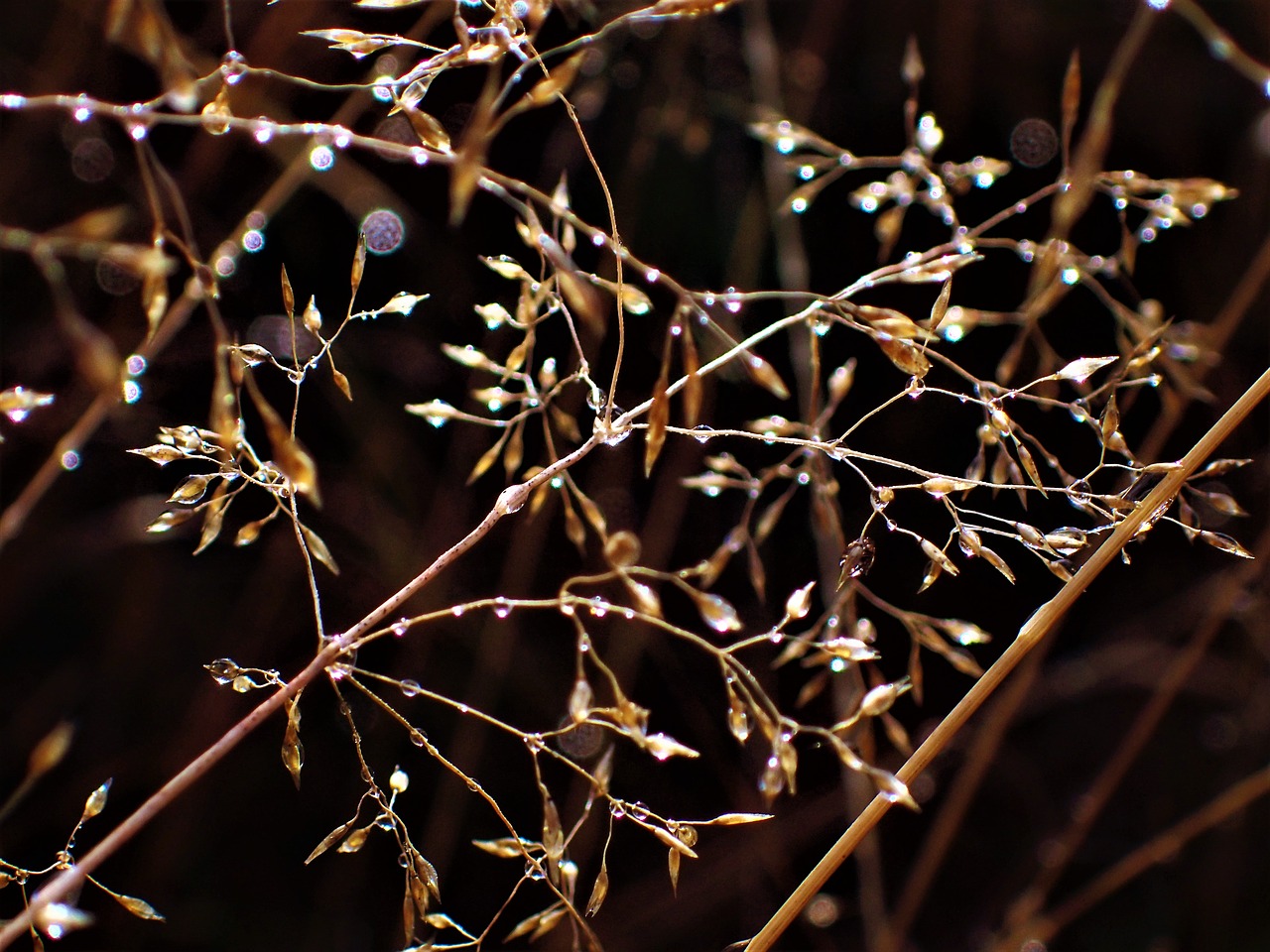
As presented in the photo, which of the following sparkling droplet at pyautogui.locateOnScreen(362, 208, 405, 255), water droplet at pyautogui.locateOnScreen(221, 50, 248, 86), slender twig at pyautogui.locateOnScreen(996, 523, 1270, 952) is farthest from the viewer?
sparkling droplet at pyautogui.locateOnScreen(362, 208, 405, 255)

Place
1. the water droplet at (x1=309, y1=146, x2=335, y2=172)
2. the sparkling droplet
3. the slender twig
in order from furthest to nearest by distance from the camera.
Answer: the sparkling droplet
the slender twig
the water droplet at (x1=309, y1=146, x2=335, y2=172)

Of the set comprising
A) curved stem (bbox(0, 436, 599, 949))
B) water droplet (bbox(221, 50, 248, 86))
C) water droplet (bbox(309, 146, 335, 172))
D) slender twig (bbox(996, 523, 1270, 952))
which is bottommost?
slender twig (bbox(996, 523, 1270, 952))

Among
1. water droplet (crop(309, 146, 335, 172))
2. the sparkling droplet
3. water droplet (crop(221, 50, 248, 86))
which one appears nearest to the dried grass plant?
the sparkling droplet

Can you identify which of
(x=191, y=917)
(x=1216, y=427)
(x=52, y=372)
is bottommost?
Result: (x=191, y=917)

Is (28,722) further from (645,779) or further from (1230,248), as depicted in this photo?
(1230,248)

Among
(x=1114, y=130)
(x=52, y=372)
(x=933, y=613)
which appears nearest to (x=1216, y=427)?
(x=933, y=613)

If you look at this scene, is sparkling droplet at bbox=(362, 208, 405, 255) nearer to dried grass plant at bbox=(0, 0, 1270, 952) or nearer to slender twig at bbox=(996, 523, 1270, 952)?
dried grass plant at bbox=(0, 0, 1270, 952)
